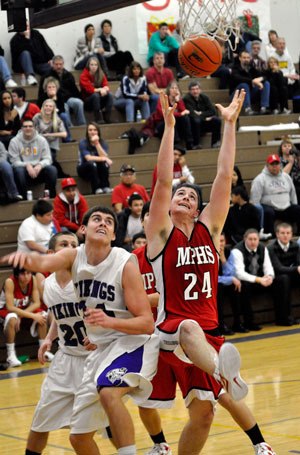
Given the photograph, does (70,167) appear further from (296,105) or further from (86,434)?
(86,434)

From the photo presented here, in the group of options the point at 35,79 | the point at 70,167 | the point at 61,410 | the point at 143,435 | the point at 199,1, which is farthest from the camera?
the point at 35,79

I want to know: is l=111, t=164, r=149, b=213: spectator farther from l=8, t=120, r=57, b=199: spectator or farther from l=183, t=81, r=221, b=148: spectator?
l=183, t=81, r=221, b=148: spectator

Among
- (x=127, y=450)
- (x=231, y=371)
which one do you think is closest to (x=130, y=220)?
(x=231, y=371)

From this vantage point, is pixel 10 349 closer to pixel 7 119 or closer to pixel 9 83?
pixel 7 119

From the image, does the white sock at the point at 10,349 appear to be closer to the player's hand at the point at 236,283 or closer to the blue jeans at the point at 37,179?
the blue jeans at the point at 37,179

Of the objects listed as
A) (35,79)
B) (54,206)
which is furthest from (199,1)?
(35,79)

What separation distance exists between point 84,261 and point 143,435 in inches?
91.5

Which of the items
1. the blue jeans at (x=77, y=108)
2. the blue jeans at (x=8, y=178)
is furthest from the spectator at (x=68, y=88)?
the blue jeans at (x=8, y=178)

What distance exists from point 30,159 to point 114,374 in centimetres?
895

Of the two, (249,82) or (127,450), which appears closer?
(127,450)

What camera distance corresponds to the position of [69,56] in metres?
18.6

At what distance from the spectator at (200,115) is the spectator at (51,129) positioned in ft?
8.70

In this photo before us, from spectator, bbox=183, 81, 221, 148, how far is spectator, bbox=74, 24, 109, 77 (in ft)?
6.69

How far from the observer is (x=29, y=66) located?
666 inches
